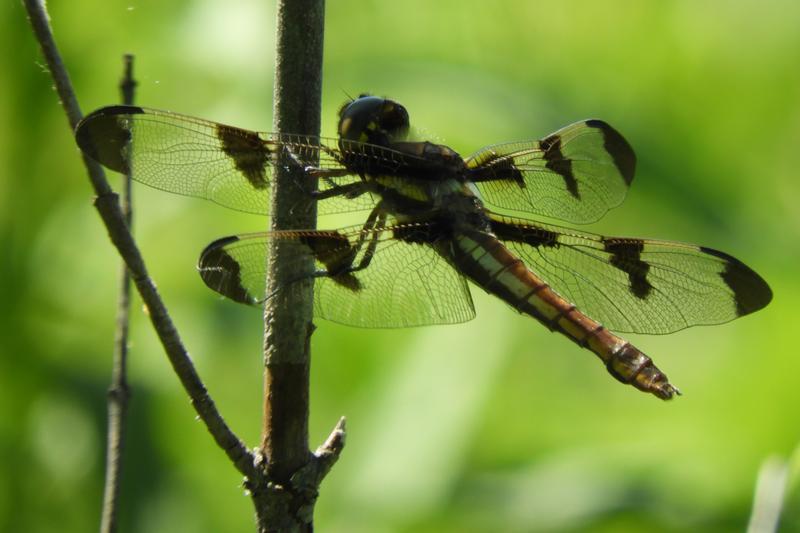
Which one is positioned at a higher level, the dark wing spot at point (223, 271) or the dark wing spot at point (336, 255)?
the dark wing spot at point (336, 255)

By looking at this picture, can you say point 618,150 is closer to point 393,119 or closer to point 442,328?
point 393,119

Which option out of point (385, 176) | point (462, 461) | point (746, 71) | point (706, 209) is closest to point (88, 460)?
point (462, 461)

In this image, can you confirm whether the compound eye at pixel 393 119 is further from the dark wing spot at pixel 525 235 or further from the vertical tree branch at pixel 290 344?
the vertical tree branch at pixel 290 344

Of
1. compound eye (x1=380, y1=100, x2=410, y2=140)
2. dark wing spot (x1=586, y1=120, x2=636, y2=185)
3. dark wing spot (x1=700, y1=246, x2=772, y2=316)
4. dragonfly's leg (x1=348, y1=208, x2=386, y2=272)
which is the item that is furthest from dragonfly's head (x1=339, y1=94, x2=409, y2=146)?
dark wing spot (x1=700, y1=246, x2=772, y2=316)

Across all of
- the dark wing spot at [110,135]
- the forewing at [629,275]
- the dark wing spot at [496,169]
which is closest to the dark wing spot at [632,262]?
the forewing at [629,275]

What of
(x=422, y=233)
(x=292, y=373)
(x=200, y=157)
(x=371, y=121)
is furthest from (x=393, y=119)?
(x=292, y=373)

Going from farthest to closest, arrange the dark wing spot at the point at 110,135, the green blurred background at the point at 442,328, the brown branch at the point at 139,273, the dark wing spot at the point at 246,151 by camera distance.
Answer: the green blurred background at the point at 442,328
the dark wing spot at the point at 246,151
the dark wing spot at the point at 110,135
the brown branch at the point at 139,273

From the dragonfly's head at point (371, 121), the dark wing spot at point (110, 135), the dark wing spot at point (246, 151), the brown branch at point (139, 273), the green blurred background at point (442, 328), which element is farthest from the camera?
the green blurred background at point (442, 328)

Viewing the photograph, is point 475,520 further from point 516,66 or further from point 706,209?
point 516,66
